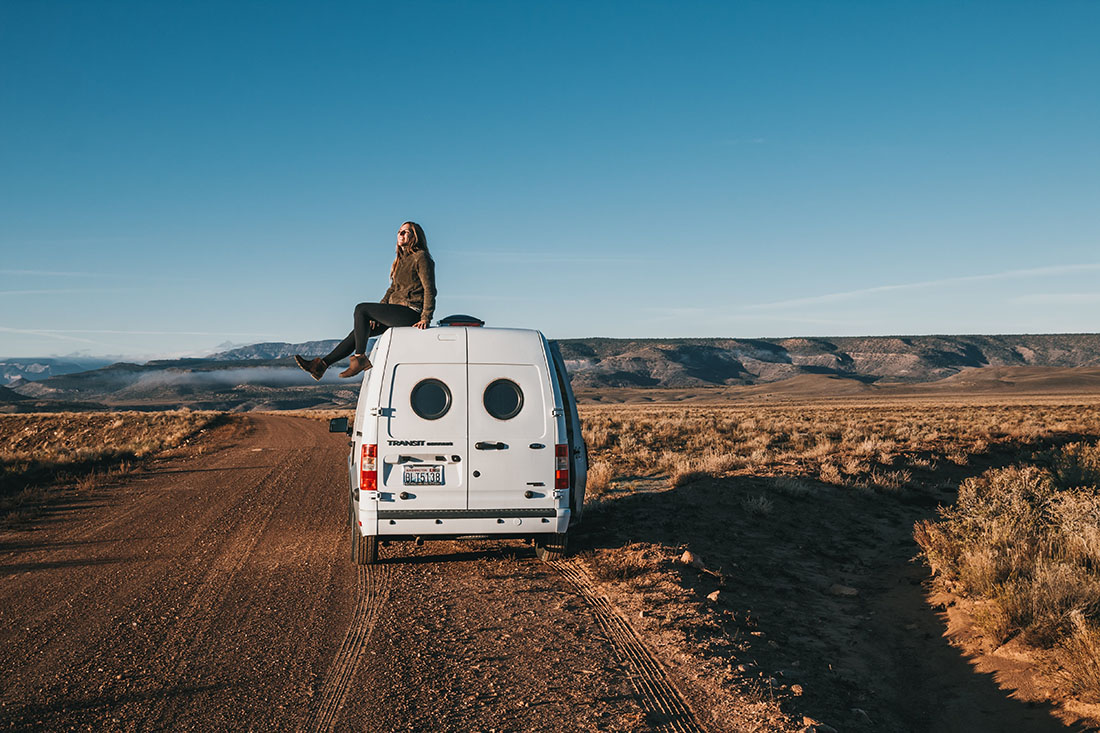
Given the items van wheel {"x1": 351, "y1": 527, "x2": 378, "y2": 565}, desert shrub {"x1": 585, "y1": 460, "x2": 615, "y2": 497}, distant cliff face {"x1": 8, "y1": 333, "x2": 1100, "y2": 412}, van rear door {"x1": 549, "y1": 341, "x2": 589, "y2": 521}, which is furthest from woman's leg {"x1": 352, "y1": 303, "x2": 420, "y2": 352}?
distant cliff face {"x1": 8, "y1": 333, "x2": 1100, "y2": 412}

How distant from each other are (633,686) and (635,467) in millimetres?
11554

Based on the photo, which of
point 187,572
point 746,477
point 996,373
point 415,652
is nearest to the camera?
point 415,652

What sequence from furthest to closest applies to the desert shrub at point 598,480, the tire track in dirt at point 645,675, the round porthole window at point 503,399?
1. the desert shrub at point 598,480
2. the round porthole window at point 503,399
3. the tire track in dirt at point 645,675

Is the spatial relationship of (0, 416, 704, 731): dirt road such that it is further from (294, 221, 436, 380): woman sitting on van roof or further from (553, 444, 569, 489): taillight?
(294, 221, 436, 380): woman sitting on van roof

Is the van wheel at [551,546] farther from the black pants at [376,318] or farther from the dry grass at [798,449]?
the dry grass at [798,449]

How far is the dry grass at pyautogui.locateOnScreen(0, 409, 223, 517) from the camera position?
14430mm

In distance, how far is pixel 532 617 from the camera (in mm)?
5969

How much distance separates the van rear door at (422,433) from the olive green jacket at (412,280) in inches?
44.2

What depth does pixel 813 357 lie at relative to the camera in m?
180

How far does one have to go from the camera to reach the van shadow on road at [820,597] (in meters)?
5.04

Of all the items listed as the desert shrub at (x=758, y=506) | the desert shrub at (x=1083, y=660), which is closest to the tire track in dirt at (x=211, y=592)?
the desert shrub at (x=1083, y=660)

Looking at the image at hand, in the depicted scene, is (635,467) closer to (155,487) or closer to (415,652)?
(155,487)

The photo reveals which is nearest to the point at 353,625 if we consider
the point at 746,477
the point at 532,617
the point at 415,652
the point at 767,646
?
the point at 415,652

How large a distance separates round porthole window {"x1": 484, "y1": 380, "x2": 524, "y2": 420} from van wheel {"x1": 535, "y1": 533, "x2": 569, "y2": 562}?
1.56 meters
